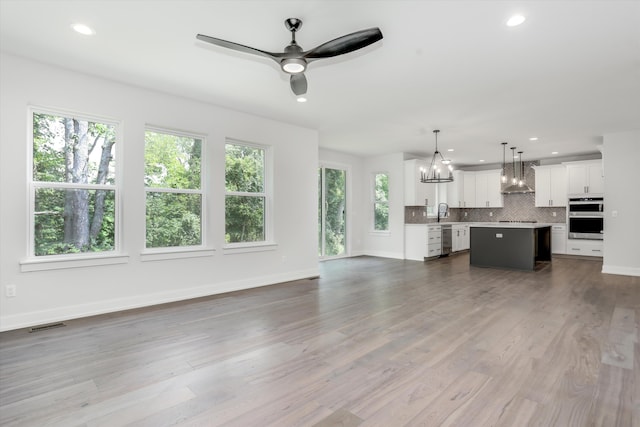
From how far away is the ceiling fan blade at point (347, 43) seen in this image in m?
2.33

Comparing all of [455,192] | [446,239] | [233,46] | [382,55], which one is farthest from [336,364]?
[455,192]

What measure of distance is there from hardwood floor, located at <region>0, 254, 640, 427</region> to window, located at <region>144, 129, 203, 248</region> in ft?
3.07

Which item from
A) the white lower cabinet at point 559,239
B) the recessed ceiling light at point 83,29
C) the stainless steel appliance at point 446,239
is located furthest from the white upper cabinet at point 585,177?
the recessed ceiling light at point 83,29

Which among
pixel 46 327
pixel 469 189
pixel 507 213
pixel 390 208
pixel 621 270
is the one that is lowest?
pixel 46 327

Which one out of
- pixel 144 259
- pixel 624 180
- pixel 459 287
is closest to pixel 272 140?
pixel 144 259

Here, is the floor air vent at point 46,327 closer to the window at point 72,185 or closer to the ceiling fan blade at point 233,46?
the window at point 72,185

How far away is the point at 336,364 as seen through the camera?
8.50 feet

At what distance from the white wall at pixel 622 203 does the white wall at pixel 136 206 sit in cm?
560

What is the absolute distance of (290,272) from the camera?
584 cm

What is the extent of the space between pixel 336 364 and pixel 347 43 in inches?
95.6

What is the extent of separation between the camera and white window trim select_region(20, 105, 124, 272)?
138 inches

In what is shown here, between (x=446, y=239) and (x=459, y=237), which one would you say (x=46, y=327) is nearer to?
(x=446, y=239)

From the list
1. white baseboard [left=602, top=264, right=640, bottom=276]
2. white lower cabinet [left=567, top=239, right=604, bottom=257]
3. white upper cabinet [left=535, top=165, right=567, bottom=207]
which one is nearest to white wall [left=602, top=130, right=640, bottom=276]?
white baseboard [left=602, top=264, right=640, bottom=276]

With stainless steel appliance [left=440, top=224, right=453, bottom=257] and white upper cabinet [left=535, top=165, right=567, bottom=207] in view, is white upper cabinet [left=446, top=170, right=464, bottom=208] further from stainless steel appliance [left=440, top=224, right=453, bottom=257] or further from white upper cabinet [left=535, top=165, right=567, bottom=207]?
white upper cabinet [left=535, top=165, right=567, bottom=207]
